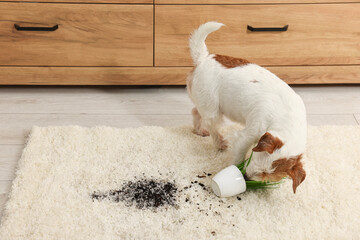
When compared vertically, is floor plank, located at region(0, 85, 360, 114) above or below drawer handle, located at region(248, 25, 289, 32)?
below

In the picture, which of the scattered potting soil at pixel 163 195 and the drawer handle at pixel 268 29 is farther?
the drawer handle at pixel 268 29

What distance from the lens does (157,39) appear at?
6.74ft

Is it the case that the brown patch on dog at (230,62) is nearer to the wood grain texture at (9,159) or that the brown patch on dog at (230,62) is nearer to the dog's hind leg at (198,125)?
the dog's hind leg at (198,125)

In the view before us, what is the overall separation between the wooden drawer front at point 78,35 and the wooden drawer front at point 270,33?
0.10 m

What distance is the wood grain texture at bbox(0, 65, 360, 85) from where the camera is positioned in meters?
2.09

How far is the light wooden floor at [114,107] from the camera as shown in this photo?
1.97 m

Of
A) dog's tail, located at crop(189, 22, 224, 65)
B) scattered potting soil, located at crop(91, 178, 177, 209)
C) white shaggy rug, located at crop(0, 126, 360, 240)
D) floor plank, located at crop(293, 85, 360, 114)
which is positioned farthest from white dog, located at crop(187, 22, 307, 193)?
floor plank, located at crop(293, 85, 360, 114)

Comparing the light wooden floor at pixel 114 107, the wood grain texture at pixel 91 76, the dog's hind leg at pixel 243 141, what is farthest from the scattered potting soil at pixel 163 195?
the wood grain texture at pixel 91 76

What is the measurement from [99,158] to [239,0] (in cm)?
Answer: 97

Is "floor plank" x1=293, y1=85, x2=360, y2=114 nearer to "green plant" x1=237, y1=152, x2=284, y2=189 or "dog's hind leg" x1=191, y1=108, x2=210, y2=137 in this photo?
"dog's hind leg" x1=191, y1=108, x2=210, y2=137

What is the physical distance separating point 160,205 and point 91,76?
888mm

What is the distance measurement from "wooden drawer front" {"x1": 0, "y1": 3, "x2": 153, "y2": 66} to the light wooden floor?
176 mm

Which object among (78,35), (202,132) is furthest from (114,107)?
(202,132)

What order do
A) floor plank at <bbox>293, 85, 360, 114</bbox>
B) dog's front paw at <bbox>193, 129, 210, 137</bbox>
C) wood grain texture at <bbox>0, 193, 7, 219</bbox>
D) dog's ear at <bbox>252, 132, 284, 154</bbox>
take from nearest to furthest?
dog's ear at <bbox>252, 132, 284, 154</bbox> < wood grain texture at <bbox>0, 193, 7, 219</bbox> < dog's front paw at <bbox>193, 129, 210, 137</bbox> < floor plank at <bbox>293, 85, 360, 114</bbox>
